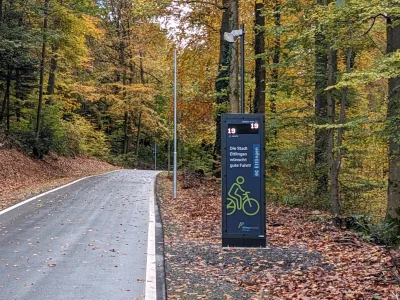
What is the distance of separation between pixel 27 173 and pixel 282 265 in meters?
17.7

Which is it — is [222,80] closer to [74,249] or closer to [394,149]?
[394,149]

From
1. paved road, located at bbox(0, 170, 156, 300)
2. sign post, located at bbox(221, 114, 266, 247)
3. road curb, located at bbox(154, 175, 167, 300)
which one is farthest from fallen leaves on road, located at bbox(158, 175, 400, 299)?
paved road, located at bbox(0, 170, 156, 300)

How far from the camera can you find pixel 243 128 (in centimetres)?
841

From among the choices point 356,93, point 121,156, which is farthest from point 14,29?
point 121,156

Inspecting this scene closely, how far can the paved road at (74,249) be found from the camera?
5977 mm

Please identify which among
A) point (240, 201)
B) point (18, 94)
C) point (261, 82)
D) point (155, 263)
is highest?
point (18, 94)

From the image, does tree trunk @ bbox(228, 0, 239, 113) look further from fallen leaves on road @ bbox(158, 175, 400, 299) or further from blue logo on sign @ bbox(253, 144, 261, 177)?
blue logo on sign @ bbox(253, 144, 261, 177)

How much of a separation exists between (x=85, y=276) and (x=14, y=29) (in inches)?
666

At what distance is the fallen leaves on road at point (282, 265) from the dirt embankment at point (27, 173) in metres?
7.01

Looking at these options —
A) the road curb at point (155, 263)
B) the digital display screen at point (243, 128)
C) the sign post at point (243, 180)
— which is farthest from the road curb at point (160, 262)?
the digital display screen at point (243, 128)

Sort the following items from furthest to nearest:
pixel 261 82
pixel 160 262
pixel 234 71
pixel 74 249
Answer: pixel 261 82, pixel 234 71, pixel 74 249, pixel 160 262

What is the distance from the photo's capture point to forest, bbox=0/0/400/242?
9516 millimetres

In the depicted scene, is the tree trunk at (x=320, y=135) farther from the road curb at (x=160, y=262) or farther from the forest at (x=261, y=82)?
the road curb at (x=160, y=262)

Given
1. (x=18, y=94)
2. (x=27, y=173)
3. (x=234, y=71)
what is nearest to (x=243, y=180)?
(x=234, y=71)
